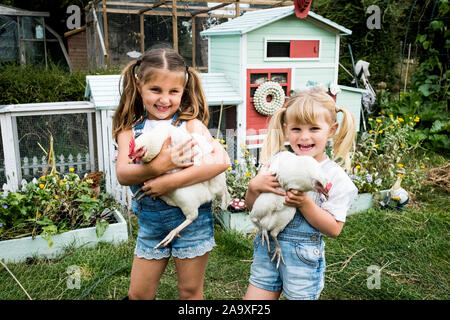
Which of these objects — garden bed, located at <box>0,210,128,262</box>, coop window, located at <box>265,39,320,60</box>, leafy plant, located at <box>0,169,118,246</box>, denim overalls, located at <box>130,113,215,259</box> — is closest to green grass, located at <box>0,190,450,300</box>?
garden bed, located at <box>0,210,128,262</box>

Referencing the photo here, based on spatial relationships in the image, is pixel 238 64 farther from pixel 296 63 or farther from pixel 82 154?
pixel 82 154

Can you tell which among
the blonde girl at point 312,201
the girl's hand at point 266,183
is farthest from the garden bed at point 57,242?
the girl's hand at point 266,183

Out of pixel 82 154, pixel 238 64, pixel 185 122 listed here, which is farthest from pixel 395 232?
pixel 82 154

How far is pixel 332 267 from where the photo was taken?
8.95 ft

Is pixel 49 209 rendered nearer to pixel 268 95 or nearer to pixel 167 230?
pixel 167 230

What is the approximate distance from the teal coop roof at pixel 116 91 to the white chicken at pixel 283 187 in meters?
2.14

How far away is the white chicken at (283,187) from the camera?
1.29m

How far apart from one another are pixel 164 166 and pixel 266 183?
0.37m

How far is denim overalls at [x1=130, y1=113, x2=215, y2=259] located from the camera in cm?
155

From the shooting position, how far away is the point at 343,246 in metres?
3.01

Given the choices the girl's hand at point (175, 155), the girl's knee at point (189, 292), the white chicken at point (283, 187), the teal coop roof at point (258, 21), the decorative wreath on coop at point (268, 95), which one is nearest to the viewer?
the white chicken at point (283, 187)

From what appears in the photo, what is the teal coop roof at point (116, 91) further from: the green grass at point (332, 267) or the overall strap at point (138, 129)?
the overall strap at point (138, 129)

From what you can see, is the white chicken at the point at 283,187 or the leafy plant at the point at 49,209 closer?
the white chicken at the point at 283,187

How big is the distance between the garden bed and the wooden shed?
152 centimetres
